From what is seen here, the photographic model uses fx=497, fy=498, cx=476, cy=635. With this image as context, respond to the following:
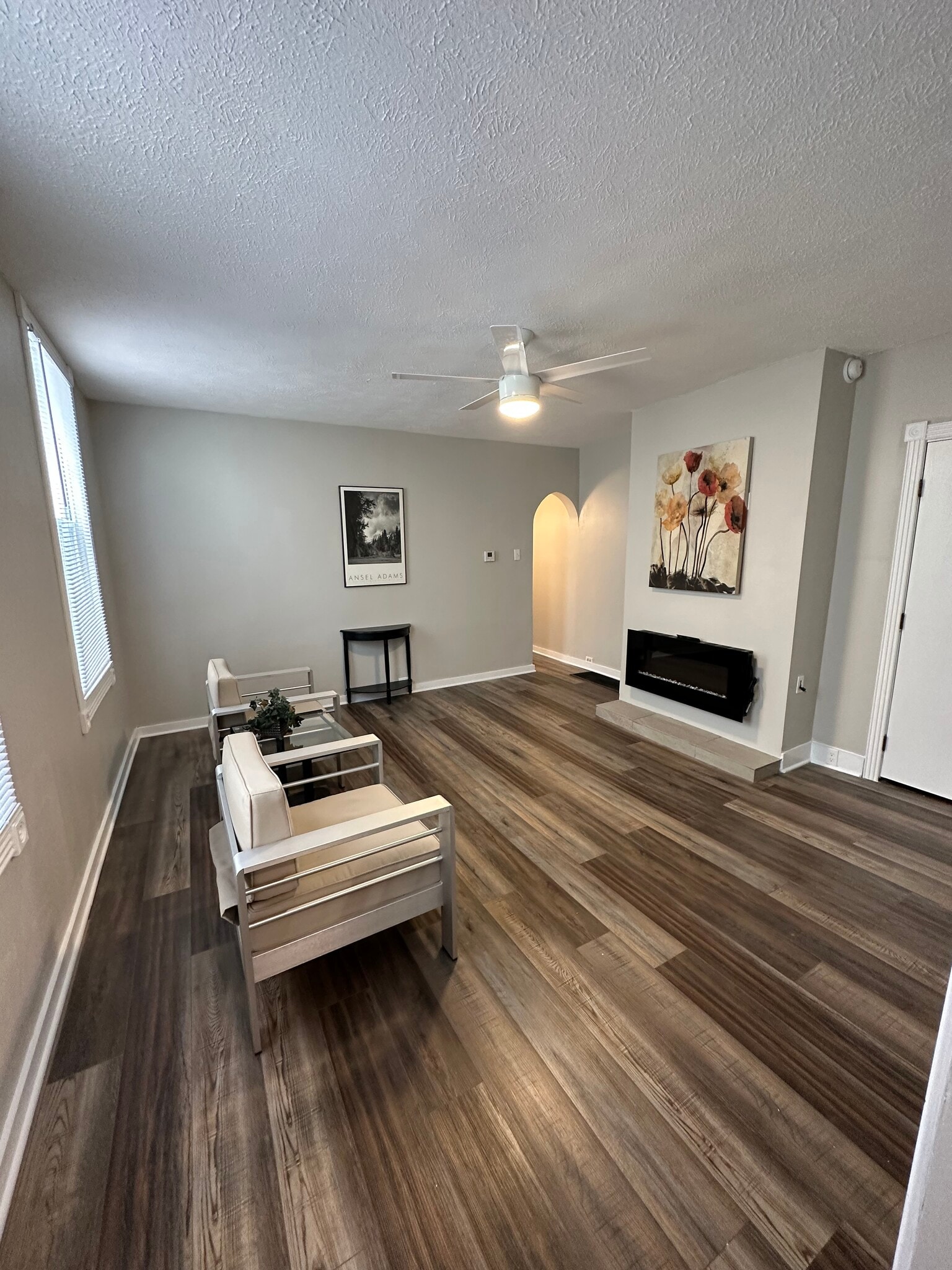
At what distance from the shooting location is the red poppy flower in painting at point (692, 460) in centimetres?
369

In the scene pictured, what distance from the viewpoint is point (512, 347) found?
247cm

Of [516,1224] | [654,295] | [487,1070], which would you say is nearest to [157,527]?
[654,295]

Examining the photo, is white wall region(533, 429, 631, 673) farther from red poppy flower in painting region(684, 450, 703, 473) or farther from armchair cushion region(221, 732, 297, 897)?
armchair cushion region(221, 732, 297, 897)

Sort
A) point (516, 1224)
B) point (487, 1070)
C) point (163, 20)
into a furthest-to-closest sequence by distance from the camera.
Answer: point (487, 1070), point (516, 1224), point (163, 20)

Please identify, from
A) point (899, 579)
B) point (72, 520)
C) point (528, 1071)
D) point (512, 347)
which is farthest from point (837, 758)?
point (72, 520)

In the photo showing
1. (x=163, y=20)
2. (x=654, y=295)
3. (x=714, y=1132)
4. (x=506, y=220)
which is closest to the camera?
(x=163, y=20)

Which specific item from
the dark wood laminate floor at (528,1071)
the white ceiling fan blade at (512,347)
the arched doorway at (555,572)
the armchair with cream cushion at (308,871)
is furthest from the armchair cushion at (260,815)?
the arched doorway at (555,572)

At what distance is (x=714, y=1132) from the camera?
1349mm

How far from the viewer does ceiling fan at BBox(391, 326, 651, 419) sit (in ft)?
7.58

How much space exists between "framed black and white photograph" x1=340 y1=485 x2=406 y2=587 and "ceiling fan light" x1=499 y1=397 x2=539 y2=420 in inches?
93.5

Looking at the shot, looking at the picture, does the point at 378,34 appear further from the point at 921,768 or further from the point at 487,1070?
the point at 921,768

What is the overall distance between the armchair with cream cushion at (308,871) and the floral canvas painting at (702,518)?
2.82 meters

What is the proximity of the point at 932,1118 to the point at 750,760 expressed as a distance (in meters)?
2.94

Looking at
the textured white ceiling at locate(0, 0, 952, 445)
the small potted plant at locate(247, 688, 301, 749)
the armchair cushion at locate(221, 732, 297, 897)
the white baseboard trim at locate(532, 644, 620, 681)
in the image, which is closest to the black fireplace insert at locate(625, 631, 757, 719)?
the white baseboard trim at locate(532, 644, 620, 681)
